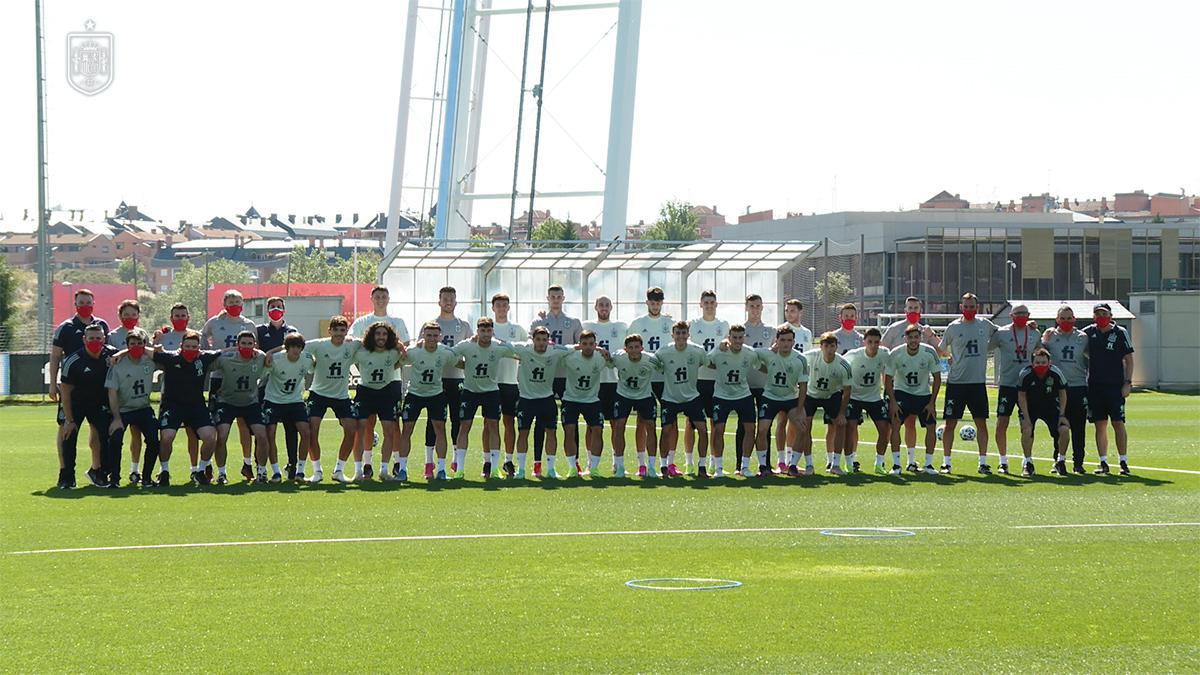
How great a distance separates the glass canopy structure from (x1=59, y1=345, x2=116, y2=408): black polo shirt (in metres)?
13.8

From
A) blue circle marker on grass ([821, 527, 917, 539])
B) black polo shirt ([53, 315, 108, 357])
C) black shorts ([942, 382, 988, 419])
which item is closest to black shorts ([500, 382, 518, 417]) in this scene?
black polo shirt ([53, 315, 108, 357])

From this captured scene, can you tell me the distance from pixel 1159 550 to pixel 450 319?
918 centimetres

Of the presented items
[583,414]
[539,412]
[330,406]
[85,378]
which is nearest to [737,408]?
[583,414]

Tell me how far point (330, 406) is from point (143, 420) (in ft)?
6.16

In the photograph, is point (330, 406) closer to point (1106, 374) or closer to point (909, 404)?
point (909, 404)

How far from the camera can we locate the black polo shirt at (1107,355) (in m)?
18.1

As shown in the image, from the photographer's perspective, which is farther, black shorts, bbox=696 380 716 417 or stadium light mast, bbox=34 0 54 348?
stadium light mast, bbox=34 0 54 348

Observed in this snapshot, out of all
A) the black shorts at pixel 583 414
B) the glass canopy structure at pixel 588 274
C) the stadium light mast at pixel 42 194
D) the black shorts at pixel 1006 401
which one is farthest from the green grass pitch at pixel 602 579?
the stadium light mast at pixel 42 194

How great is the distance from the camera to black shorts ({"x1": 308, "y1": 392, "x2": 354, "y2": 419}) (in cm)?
1709

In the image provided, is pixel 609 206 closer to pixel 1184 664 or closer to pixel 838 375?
pixel 838 375

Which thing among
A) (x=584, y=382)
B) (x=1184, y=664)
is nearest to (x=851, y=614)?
(x=1184, y=664)

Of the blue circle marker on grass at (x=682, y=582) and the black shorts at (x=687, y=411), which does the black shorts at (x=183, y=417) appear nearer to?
the black shorts at (x=687, y=411)

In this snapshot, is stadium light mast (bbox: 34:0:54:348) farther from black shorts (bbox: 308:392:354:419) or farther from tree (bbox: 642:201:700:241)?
tree (bbox: 642:201:700:241)

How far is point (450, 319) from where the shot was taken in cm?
1881
